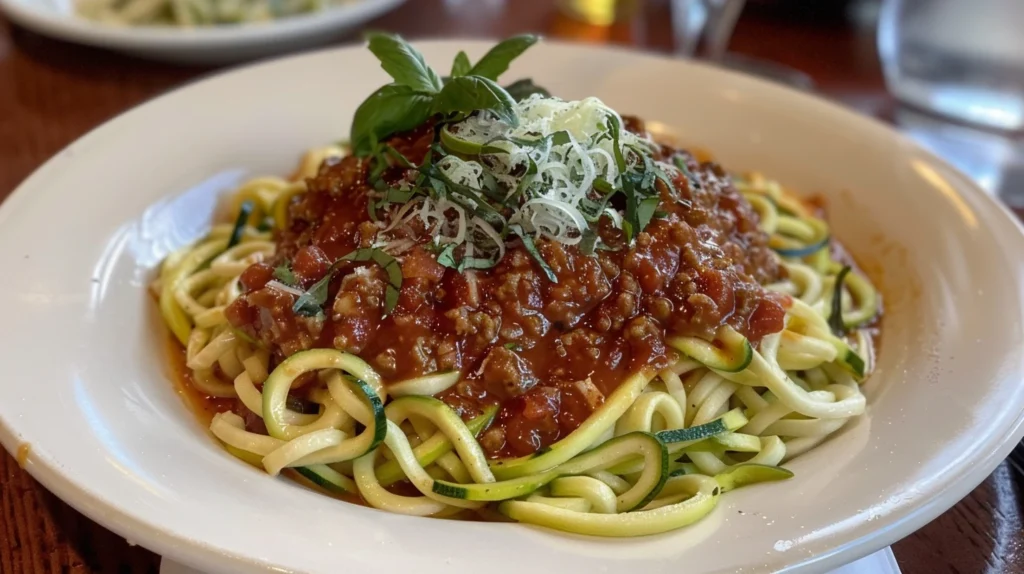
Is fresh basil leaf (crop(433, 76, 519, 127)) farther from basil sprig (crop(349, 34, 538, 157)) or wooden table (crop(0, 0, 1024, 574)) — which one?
wooden table (crop(0, 0, 1024, 574))

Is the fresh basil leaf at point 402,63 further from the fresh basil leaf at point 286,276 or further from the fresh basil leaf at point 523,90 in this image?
the fresh basil leaf at point 286,276

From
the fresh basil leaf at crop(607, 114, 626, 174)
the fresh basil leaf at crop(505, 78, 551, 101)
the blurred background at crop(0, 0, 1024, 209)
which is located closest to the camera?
the fresh basil leaf at crop(607, 114, 626, 174)

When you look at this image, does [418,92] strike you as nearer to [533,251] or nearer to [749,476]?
[533,251]

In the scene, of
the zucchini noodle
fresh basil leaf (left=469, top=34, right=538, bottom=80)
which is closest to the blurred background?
the zucchini noodle

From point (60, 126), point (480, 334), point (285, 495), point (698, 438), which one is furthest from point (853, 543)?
point (60, 126)

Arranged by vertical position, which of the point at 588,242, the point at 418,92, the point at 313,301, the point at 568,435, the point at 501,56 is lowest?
the point at 568,435

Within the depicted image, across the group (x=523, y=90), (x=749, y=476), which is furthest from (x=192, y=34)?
(x=749, y=476)
